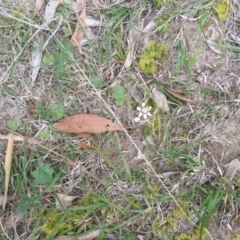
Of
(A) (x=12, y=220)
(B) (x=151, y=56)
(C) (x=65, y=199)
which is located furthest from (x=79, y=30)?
(A) (x=12, y=220)

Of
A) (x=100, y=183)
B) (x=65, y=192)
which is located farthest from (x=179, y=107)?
(x=65, y=192)

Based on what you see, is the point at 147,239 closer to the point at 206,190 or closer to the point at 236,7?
the point at 206,190

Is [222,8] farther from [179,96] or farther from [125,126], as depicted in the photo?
[125,126]

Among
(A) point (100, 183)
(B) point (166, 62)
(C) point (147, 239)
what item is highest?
(B) point (166, 62)

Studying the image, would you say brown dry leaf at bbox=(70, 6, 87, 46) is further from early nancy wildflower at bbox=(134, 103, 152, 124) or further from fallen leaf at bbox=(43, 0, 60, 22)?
early nancy wildflower at bbox=(134, 103, 152, 124)

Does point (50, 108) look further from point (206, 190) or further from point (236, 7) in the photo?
point (236, 7)

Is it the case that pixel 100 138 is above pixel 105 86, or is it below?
below

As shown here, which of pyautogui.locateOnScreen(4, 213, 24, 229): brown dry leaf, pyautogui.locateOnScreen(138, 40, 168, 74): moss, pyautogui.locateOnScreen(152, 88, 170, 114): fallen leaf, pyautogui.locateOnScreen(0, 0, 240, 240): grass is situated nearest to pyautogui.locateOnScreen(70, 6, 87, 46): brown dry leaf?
pyautogui.locateOnScreen(0, 0, 240, 240): grass
